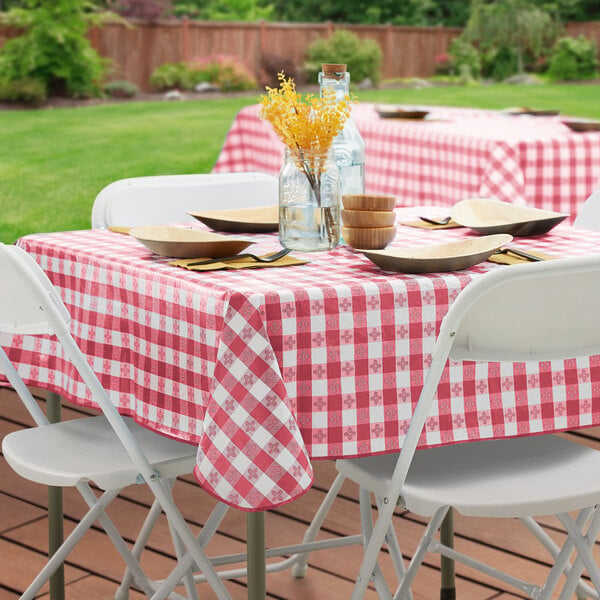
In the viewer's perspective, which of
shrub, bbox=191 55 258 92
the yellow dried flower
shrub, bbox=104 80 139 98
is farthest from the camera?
shrub, bbox=191 55 258 92

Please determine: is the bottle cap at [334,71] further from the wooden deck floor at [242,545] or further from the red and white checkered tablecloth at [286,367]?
the wooden deck floor at [242,545]

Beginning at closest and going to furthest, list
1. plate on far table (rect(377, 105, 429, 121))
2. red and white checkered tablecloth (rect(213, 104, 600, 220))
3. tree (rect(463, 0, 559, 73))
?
red and white checkered tablecloth (rect(213, 104, 600, 220)) → plate on far table (rect(377, 105, 429, 121)) → tree (rect(463, 0, 559, 73))

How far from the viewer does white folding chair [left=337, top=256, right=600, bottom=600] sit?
6.05 ft

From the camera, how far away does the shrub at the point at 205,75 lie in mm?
17625

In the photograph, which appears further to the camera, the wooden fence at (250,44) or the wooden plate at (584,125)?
the wooden fence at (250,44)

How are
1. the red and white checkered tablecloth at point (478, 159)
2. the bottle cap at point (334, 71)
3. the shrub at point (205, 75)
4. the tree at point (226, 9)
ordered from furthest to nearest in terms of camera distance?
the tree at point (226, 9) → the shrub at point (205, 75) → the red and white checkered tablecloth at point (478, 159) → the bottle cap at point (334, 71)

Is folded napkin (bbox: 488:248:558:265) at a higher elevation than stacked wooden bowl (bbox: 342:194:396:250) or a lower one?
lower

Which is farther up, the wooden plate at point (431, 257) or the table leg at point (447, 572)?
the wooden plate at point (431, 257)

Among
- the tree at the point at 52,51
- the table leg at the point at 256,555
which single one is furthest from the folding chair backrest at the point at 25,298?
the tree at the point at 52,51

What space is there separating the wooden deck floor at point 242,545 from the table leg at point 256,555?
745 mm

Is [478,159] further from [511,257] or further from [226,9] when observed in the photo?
[226,9]

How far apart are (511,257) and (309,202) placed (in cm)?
40

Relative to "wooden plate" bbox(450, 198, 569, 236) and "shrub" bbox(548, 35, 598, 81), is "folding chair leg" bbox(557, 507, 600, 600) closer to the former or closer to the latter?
"wooden plate" bbox(450, 198, 569, 236)

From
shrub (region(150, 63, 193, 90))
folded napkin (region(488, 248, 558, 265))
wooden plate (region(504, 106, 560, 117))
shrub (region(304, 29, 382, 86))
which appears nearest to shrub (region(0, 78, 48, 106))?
shrub (region(150, 63, 193, 90))
